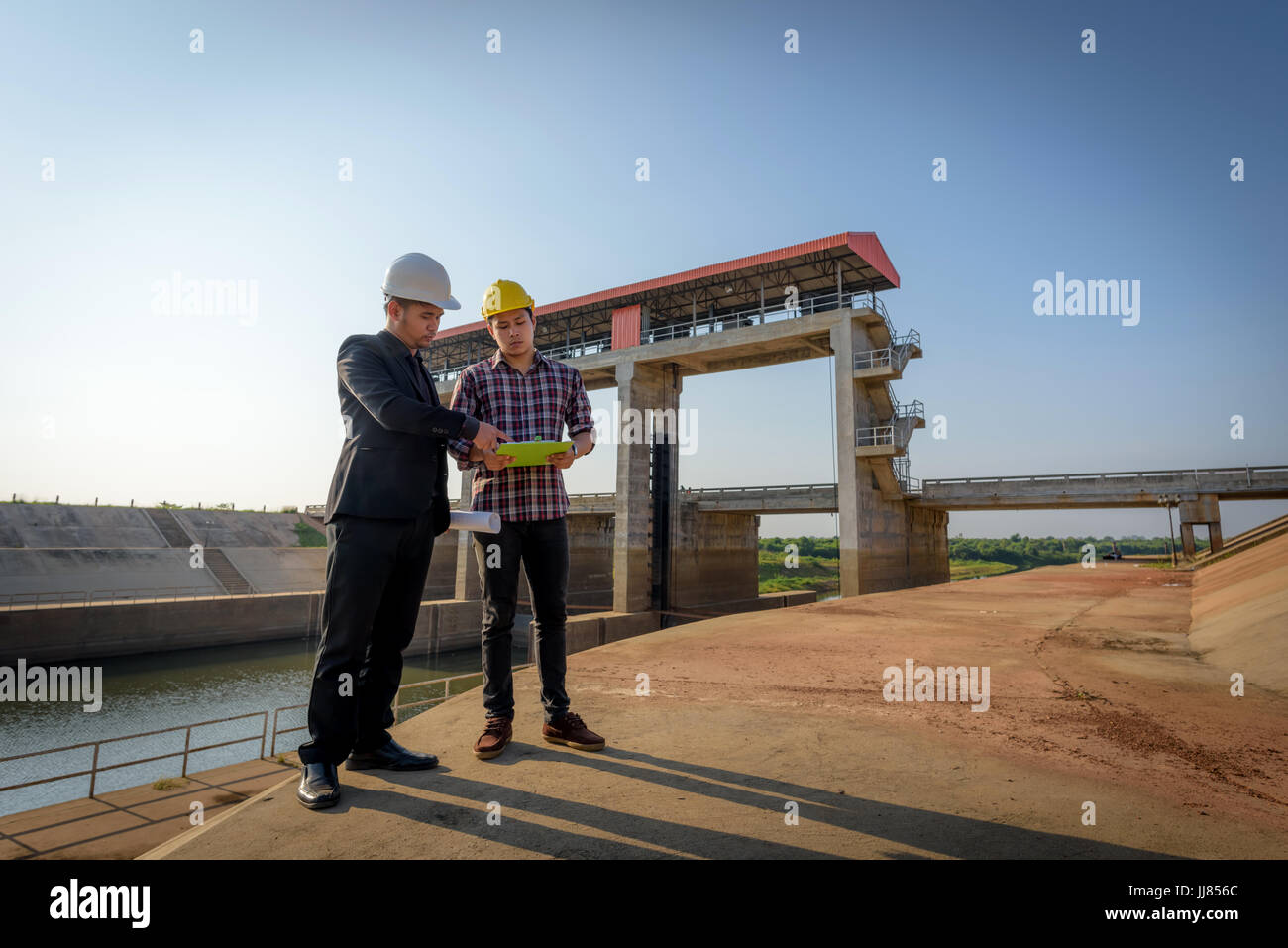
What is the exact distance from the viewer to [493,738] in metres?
2.47

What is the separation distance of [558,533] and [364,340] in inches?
49.4

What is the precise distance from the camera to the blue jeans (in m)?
2.73

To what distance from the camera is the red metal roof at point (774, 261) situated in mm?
21391

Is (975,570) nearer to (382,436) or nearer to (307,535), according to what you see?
(307,535)

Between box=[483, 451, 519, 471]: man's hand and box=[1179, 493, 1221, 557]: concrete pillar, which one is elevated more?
box=[483, 451, 519, 471]: man's hand

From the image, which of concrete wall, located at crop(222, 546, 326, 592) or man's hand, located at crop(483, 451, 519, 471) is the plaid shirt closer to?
man's hand, located at crop(483, 451, 519, 471)

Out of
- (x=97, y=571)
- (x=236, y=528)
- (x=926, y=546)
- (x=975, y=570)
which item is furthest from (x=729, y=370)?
(x=975, y=570)

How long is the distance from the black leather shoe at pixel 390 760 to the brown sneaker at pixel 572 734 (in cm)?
51

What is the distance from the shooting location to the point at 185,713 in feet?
51.5

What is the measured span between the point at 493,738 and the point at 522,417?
1531mm

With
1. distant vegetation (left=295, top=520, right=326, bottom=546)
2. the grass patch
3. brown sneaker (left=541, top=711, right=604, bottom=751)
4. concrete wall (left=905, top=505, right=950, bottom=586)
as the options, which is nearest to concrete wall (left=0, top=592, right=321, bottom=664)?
distant vegetation (left=295, top=520, right=326, bottom=546)

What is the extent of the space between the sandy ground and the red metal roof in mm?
18665


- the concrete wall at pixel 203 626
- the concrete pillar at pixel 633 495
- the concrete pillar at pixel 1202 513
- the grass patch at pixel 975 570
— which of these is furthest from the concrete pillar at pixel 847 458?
the grass patch at pixel 975 570
